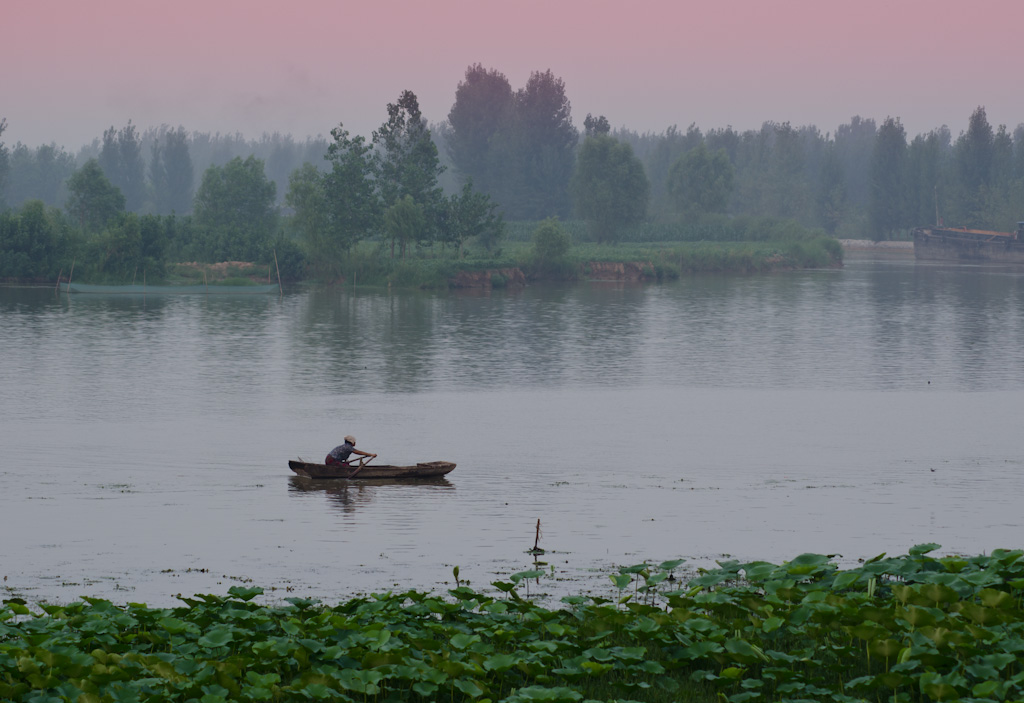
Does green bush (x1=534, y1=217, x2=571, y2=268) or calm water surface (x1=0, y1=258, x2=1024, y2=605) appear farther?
green bush (x1=534, y1=217, x2=571, y2=268)

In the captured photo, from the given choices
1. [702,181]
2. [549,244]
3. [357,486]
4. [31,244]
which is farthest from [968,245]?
[357,486]

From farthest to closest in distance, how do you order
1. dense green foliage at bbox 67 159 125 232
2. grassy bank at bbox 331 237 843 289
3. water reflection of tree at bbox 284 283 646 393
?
1. dense green foliage at bbox 67 159 125 232
2. grassy bank at bbox 331 237 843 289
3. water reflection of tree at bbox 284 283 646 393

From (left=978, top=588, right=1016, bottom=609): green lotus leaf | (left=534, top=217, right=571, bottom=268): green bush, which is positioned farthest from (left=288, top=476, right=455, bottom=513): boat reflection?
(left=534, top=217, right=571, bottom=268): green bush

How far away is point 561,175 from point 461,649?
14168 centimetres

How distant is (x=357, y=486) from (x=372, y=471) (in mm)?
539

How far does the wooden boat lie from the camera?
23.2m

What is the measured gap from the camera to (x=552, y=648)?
1099cm

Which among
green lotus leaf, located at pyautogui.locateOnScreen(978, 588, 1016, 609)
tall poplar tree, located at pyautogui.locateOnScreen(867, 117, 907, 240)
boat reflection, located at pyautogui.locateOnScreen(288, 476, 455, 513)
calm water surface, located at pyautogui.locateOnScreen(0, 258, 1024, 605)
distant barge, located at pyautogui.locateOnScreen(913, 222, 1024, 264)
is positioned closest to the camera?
green lotus leaf, located at pyautogui.locateOnScreen(978, 588, 1016, 609)

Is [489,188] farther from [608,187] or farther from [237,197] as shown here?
[237,197]

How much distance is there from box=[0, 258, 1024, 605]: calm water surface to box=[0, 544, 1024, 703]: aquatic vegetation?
10.7 feet

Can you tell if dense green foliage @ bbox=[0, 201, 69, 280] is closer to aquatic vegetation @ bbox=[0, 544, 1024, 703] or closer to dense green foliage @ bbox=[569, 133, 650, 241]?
dense green foliage @ bbox=[569, 133, 650, 241]

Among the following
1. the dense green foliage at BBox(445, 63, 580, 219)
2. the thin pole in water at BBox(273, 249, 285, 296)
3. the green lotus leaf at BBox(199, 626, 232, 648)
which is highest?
the dense green foliage at BBox(445, 63, 580, 219)

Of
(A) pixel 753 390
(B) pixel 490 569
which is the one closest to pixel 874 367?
(A) pixel 753 390

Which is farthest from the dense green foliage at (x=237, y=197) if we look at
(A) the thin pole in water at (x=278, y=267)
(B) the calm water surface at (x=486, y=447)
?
(B) the calm water surface at (x=486, y=447)
